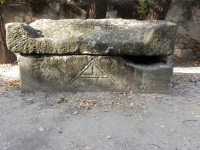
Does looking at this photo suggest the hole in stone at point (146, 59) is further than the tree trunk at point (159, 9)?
No

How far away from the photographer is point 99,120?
7.98 feet

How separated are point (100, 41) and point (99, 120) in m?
1.05

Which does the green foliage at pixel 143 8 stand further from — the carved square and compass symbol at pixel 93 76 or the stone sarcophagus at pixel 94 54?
the carved square and compass symbol at pixel 93 76

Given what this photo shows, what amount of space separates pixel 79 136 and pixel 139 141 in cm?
60

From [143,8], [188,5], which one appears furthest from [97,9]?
[188,5]

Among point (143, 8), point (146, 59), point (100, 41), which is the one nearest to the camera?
point (100, 41)

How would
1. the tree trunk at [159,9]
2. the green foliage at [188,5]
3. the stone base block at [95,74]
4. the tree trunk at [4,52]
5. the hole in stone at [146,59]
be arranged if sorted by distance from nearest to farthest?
the stone base block at [95,74]
the hole in stone at [146,59]
the tree trunk at [159,9]
the tree trunk at [4,52]
the green foliage at [188,5]

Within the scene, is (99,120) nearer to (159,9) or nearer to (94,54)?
(94,54)

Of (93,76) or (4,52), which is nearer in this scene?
(93,76)

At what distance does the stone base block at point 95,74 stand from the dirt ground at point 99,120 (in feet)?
0.35

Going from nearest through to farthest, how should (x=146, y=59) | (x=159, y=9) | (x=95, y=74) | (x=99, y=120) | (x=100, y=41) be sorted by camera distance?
(x=99, y=120) → (x=100, y=41) → (x=95, y=74) → (x=146, y=59) → (x=159, y=9)

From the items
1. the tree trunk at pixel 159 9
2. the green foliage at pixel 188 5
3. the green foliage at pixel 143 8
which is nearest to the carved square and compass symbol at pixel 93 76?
the tree trunk at pixel 159 9

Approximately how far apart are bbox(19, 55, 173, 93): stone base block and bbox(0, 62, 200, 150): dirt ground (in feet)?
0.35

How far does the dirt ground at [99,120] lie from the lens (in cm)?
202
